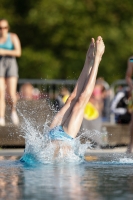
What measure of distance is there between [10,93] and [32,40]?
18.9 metres

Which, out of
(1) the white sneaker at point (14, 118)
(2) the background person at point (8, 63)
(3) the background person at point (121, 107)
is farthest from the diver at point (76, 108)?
(3) the background person at point (121, 107)

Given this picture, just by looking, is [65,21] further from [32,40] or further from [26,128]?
[26,128]

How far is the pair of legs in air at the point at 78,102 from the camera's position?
9242mm

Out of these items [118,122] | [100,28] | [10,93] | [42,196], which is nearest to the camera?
[42,196]

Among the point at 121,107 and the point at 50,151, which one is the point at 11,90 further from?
the point at 50,151

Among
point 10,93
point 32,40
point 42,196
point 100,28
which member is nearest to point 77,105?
point 42,196

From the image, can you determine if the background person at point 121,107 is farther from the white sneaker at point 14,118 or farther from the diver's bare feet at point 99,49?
the diver's bare feet at point 99,49

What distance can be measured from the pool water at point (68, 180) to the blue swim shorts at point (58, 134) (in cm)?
33

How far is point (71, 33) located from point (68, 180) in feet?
77.2

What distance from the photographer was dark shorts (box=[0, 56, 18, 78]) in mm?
13570

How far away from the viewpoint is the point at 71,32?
30500 millimetres

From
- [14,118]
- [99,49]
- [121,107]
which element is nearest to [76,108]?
[99,49]

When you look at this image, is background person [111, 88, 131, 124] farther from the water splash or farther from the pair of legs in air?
the water splash

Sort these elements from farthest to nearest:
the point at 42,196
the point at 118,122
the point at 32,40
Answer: the point at 32,40
the point at 118,122
the point at 42,196
